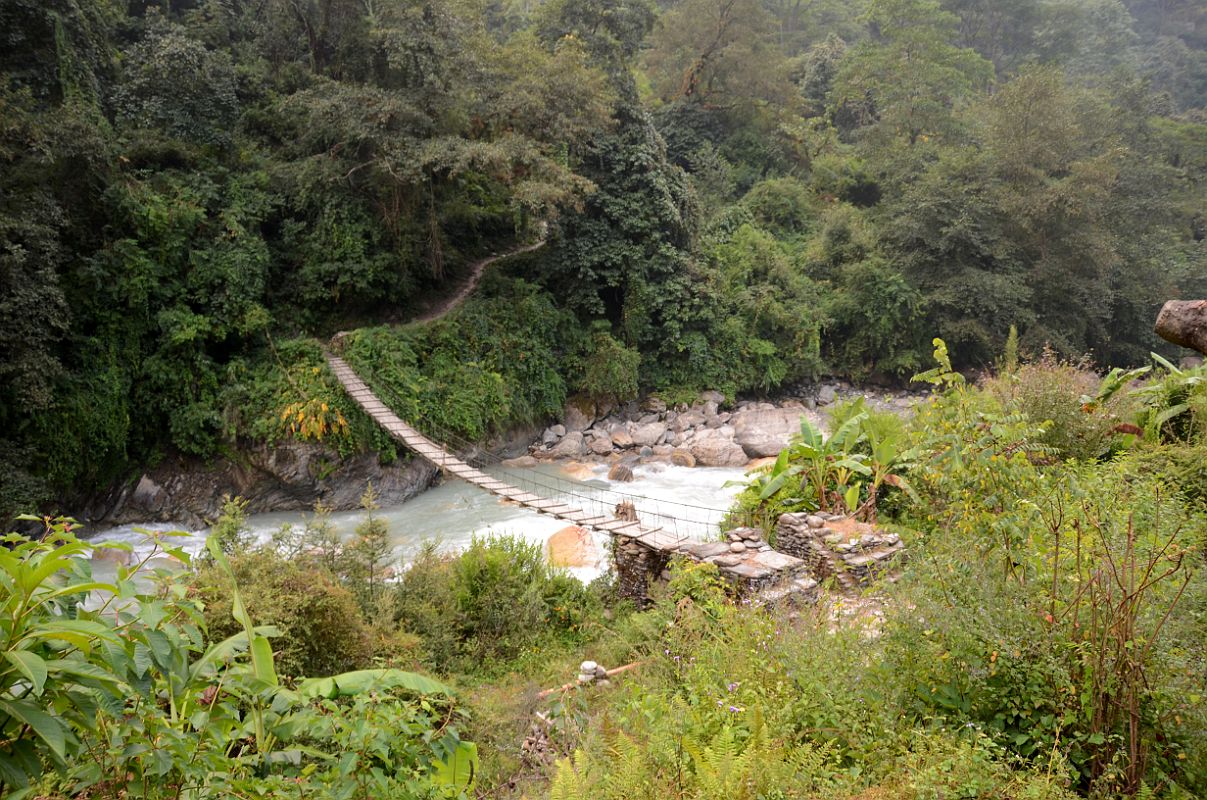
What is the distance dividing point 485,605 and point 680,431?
8.70 meters

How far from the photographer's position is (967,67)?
2127 centimetres

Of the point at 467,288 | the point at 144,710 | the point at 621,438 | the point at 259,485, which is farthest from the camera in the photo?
the point at 467,288

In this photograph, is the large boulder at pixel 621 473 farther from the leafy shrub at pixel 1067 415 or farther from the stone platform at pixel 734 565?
the leafy shrub at pixel 1067 415

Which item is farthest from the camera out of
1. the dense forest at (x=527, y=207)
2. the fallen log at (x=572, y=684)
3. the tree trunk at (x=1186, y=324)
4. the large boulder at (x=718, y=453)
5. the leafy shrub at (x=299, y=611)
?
the large boulder at (x=718, y=453)

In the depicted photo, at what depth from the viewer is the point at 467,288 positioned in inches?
571

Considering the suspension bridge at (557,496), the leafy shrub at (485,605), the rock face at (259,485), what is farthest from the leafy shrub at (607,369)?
the leafy shrub at (485,605)

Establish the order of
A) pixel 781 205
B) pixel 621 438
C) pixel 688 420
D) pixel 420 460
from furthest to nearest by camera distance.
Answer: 1. pixel 781 205
2. pixel 688 420
3. pixel 621 438
4. pixel 420 460

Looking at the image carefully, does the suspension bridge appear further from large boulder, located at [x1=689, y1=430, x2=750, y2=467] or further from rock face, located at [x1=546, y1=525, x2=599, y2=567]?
large boulder, located at [x1=689, y1=430, x2=750, y2=467]

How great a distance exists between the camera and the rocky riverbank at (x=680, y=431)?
12.7 metres

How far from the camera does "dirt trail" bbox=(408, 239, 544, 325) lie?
13.5m

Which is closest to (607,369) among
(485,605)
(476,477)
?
(476,477)

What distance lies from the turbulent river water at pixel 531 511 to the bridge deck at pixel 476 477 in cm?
89

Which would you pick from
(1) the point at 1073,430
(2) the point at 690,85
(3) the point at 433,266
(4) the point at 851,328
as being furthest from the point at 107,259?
(2) the point at 690,85

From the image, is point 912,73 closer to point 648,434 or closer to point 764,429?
point 764,429
